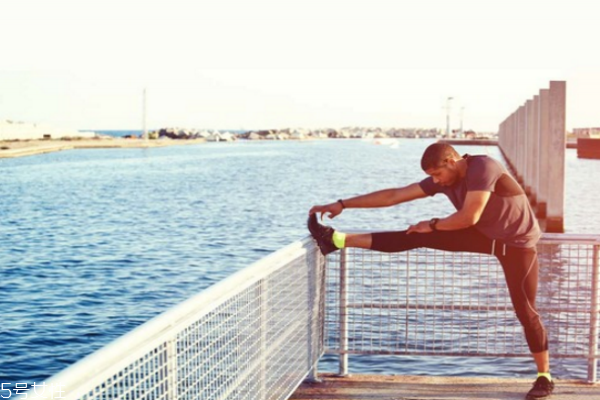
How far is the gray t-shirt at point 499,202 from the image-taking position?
544cm

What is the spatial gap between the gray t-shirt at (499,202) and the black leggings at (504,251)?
0.06 metres

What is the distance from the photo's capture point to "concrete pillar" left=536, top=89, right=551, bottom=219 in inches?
1142

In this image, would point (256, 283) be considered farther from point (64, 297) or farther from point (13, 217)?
point (13, 217)

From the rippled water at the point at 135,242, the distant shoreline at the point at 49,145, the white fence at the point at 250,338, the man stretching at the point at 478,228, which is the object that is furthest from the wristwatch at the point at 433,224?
the distant shoreline at the point at 49,145

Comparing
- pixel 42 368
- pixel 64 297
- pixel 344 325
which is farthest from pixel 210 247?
pixel 344 325

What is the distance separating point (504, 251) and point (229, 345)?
6.71 ft

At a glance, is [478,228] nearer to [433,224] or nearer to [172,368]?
[433,224]

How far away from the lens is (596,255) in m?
6.17

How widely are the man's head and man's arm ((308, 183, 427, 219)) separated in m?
0.41

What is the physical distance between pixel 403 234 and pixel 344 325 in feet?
3.27

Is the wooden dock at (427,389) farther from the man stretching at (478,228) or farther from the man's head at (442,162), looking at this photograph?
the man's head at (442,162)

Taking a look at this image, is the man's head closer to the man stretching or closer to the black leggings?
the man stretching

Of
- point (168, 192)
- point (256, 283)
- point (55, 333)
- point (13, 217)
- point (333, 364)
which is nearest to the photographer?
point (256, 283)

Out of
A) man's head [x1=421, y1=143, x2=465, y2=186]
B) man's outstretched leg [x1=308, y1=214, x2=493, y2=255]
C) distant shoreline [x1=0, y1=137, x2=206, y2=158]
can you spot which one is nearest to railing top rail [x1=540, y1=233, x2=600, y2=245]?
man's outstretched leg [x1=308, y1=214, x2=493, y2=255]
